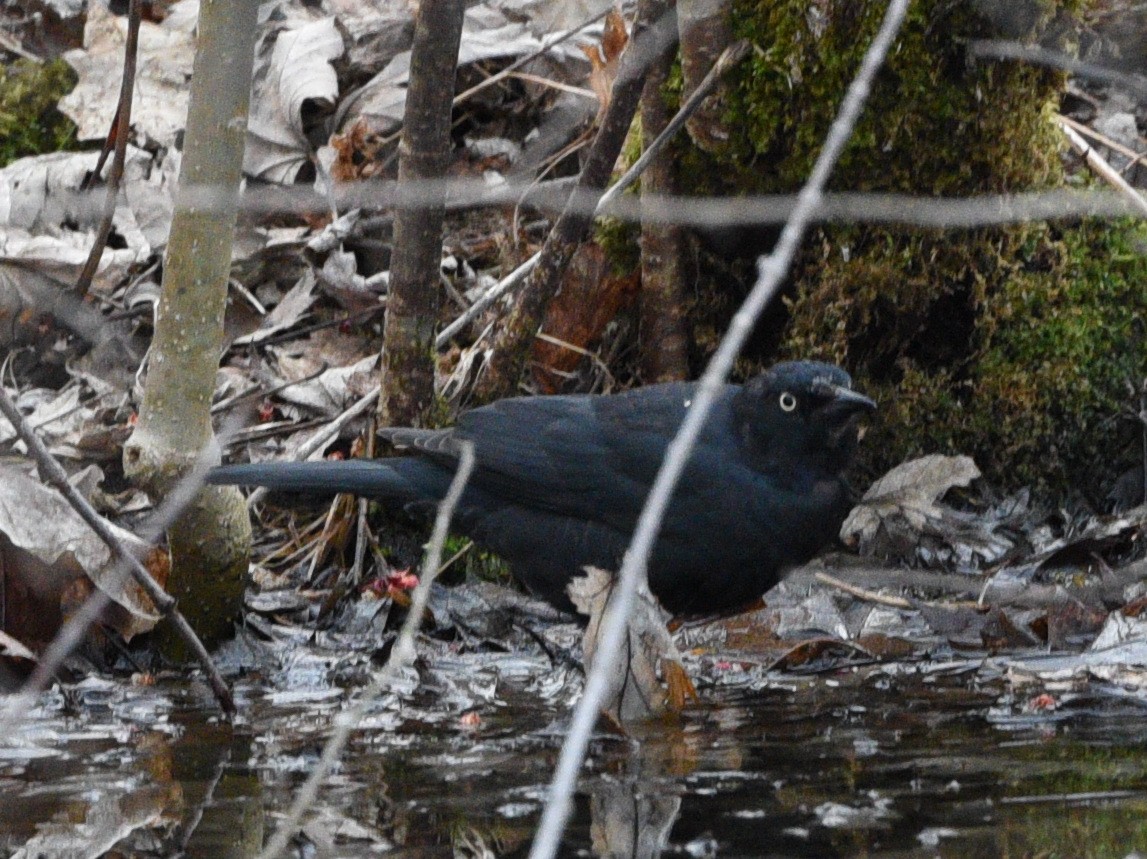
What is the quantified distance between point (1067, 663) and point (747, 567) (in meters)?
0.79

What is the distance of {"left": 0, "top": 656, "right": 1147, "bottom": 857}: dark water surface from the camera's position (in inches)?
→ 98.4

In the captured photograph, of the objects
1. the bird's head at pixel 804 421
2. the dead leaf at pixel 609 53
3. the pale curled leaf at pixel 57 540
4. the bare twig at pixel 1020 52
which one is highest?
the dead leaf at pixel 609 53

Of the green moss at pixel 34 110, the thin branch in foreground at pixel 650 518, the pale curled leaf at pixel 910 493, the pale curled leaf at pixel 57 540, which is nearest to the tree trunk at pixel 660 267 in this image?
the pale curled leaf at pixel 910 493

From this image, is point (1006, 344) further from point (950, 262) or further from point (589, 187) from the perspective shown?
point (589, 187)

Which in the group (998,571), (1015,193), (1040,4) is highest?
(1040,4)

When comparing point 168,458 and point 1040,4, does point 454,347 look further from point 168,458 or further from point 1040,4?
point 1040,4

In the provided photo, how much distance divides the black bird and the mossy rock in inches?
27.8

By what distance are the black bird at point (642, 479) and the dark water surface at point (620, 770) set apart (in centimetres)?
32

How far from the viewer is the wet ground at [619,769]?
2502mm

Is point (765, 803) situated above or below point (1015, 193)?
below

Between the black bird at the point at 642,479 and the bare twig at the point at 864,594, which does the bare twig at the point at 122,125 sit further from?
the bare twig at the point at 864,594

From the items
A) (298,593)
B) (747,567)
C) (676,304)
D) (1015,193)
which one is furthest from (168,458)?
(1015,193)

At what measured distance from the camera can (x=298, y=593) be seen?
4.59 m

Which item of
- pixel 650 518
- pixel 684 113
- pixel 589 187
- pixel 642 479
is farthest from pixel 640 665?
pixel 650 518
